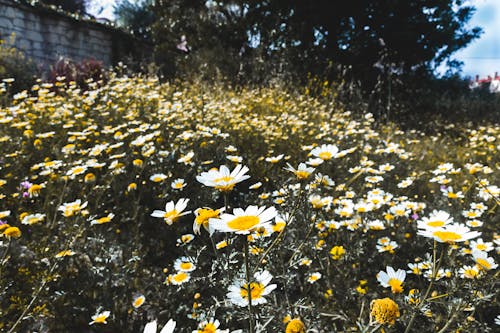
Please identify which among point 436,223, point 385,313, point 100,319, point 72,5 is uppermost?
point 72,5

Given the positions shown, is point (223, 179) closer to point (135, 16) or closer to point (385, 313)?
point (385, 313)

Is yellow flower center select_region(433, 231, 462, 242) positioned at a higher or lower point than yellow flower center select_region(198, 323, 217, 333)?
higher

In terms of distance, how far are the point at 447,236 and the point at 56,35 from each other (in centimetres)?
1123

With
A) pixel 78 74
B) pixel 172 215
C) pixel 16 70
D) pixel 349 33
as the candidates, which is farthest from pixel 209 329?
pixel 349 33

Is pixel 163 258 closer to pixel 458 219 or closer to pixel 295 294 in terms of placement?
pixel 295 294

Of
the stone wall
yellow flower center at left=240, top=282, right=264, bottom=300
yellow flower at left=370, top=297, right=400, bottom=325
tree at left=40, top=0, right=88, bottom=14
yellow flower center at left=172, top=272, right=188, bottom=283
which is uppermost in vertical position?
tree at left=40, top=0, right=88, bottom=14

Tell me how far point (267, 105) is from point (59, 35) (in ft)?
25.8

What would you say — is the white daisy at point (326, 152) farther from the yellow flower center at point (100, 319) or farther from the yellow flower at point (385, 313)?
the yellow flower center at point (100, 319)

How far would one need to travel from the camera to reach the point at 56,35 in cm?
978

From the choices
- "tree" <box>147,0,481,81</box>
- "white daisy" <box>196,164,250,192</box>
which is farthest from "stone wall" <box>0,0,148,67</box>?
"white daisy" <box>196,164,250,192</box>

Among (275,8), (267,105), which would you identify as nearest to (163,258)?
(267,105)

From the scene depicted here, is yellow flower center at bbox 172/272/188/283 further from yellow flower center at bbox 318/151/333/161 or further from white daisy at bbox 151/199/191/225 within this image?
yellow flower center at bbox 318/151/333/161

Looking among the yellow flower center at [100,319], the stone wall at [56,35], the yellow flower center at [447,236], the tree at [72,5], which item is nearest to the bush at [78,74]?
the stone wall at [56,35]

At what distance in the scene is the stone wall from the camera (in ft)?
29.0
